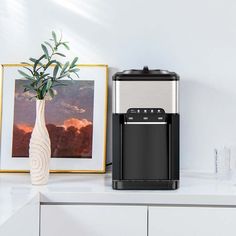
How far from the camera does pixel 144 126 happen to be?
176 centimetres

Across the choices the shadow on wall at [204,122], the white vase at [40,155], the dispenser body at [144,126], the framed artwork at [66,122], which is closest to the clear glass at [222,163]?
the shadow on wall at [204,122]

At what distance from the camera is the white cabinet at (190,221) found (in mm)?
1655

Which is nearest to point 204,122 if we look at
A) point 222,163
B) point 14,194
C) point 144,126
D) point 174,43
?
point 222,163

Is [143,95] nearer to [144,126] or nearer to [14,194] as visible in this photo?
[144,126]

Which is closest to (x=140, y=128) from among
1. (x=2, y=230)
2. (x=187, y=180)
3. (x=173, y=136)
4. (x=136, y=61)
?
(x=173, y=136)

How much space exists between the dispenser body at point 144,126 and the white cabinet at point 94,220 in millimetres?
147

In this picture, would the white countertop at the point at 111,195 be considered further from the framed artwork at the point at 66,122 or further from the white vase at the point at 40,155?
the framed artwork at the point at 66,122

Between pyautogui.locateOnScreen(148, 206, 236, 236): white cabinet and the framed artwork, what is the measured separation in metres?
0.50

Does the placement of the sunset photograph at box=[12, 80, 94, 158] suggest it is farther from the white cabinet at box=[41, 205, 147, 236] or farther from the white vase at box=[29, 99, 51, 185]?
the white cabinet at box=[41, 205, 147, 236]

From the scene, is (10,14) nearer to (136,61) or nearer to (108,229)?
(136,61)

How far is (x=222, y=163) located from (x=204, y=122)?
0.22 metres

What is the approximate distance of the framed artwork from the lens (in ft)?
6.93

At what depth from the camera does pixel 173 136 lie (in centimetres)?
176

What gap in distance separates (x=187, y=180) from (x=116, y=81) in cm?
51
